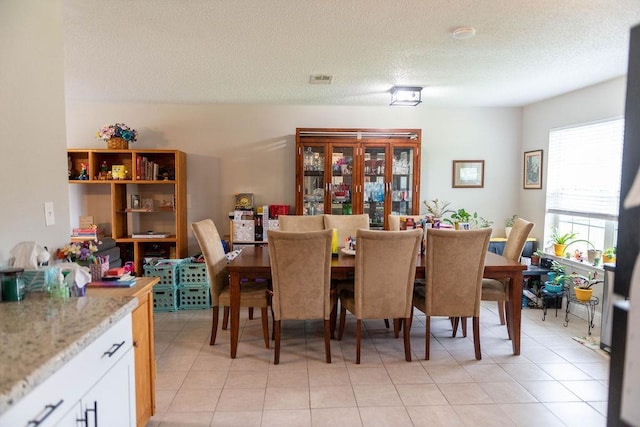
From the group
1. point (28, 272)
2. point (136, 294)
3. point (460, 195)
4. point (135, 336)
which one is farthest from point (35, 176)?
point (460, 195)

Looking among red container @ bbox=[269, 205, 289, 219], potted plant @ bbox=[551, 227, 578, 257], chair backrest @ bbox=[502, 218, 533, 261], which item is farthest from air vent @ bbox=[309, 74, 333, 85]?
potted plant @ bbox=[551, 227, 578, 257]

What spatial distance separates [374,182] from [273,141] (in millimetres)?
1381

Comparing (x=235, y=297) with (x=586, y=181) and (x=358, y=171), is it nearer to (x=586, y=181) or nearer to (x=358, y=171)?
(x=358, y=171)

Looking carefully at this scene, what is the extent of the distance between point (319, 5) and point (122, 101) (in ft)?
11.2

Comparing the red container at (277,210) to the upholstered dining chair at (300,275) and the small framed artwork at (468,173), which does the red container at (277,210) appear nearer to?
the upholstered dining chair at (300,275)

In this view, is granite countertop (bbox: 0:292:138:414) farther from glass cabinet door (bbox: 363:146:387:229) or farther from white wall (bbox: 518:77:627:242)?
white wall (bbox: 518:77:627:242)

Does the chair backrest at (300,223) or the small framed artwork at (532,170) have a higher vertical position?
the small framed artwork at (532,170)

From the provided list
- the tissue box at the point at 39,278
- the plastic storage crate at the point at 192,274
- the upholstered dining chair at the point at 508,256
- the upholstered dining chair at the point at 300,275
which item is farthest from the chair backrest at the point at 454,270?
the plastic storage crate at the point at 192,274

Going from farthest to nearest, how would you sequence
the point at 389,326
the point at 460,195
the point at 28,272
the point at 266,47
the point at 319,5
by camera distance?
the point at 460,195
the point at 389,326
the point at 266,47
the point at 319,5
the point at 28,272

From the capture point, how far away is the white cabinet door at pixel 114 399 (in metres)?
1.28

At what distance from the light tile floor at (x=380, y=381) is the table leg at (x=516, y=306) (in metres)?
0.12

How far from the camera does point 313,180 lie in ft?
15.3

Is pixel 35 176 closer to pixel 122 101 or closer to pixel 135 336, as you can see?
pixel 135 336

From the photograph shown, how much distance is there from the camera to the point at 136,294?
1780mm
